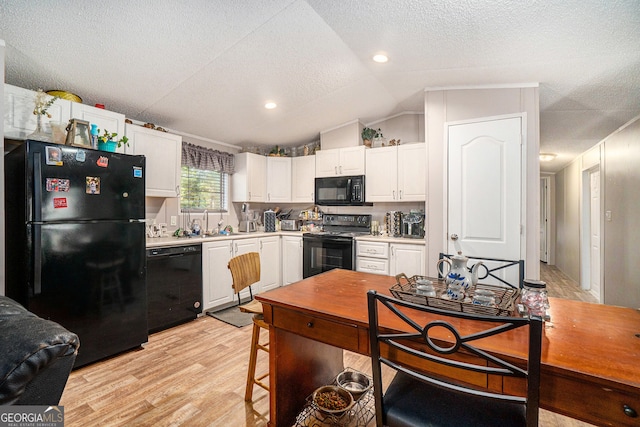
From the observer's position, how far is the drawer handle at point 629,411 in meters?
0.76

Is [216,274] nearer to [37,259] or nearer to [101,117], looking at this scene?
[37,259]

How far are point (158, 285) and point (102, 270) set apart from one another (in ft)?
2.05

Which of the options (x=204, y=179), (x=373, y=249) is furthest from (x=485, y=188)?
(x=204, y=179)

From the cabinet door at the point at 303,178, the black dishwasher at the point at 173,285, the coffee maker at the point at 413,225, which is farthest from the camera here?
the cabinet door at the point at 303,178

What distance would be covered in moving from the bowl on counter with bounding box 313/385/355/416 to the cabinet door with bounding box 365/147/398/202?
2.54 metres

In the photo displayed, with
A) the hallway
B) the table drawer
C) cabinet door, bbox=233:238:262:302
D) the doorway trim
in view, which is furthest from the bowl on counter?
the doorway trim

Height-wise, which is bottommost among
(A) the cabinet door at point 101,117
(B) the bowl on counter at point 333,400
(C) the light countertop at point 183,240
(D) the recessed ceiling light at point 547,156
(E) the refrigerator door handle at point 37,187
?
(B) the bowl on counter at point 333,400

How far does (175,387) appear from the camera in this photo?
6.61 ft

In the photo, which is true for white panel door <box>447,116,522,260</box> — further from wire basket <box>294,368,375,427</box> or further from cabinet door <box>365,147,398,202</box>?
wire basket <box>294,368,375,427</box>

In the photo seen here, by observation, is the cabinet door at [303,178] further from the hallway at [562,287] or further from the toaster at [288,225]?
the hallway at [562,287]

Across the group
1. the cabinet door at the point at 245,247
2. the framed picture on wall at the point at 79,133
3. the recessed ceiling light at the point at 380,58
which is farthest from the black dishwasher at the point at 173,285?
the recessed ceiling light at the point at 380,58

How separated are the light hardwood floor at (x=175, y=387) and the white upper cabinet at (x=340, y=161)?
2.41m

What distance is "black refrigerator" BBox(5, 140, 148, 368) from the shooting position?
6.54ft

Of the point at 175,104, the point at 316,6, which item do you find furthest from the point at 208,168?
the point at 316,6
